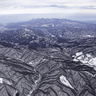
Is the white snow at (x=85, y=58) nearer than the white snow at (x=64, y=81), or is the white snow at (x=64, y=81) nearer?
the white snow at (x=64, y=81)

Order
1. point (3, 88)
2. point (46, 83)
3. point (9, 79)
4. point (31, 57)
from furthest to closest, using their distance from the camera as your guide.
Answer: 1. point (31, 57)
2. point (9, 79)
3. point (46, 83)
4. point (3, 88)

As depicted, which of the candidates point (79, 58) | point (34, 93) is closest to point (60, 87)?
point (34, 93)

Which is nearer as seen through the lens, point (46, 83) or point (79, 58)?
point (46, 83)

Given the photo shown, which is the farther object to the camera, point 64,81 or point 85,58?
point 85,58

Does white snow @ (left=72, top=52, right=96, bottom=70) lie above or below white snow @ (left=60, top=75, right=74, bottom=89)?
below

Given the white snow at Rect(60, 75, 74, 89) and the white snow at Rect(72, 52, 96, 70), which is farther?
the white snow at Rect(72, 52, 96, 70)

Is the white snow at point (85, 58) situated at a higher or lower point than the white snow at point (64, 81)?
lower

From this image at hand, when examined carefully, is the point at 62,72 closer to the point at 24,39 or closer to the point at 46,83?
the point at 46,83

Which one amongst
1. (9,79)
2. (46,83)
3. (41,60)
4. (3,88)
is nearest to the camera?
(3,88)

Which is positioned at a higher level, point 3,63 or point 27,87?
point 3,63

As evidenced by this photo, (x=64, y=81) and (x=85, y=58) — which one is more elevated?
(x=64, y=81)
